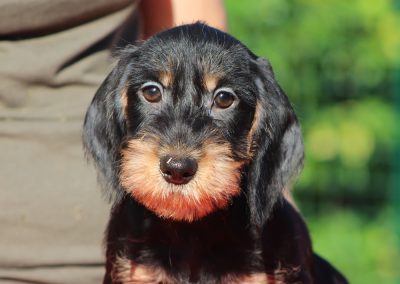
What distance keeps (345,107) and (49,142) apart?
3.96m

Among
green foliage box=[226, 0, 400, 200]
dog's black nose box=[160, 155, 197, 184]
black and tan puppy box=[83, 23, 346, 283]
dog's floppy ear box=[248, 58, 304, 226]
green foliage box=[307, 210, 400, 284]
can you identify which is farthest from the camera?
green foliage box=[307, 210, 400, 284]

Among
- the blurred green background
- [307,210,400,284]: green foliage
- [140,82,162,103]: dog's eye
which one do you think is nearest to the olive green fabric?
[140,82,162,103]: dog's eye

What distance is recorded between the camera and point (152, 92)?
3680 millimetres

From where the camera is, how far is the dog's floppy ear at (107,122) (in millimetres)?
3781

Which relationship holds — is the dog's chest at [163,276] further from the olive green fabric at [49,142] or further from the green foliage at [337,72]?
the green foliage at [337,72]

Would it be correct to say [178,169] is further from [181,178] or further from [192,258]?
[192,258]

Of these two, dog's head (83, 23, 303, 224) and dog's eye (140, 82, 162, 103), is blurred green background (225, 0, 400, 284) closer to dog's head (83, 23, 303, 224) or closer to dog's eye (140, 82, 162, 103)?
dog's head (83, 23, 303, 224)

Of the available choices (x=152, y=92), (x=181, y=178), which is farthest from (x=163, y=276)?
(x=152, y=92)

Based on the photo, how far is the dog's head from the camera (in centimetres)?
338

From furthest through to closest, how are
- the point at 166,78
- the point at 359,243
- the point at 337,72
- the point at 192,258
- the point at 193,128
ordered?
the point at 359,243 < the point at 337,72 < the point at 192,258 < the point at 166,78 < the point at 193,128

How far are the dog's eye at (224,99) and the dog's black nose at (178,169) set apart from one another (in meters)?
0.40

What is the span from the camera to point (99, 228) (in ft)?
12.5

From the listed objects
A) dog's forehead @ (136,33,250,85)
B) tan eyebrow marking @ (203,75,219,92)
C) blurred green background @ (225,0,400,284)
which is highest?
dog's forehead @ (136,33,250,85)

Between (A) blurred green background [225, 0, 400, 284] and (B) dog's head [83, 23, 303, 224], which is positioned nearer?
(B) dog's head [83, 23, 303, 224]
